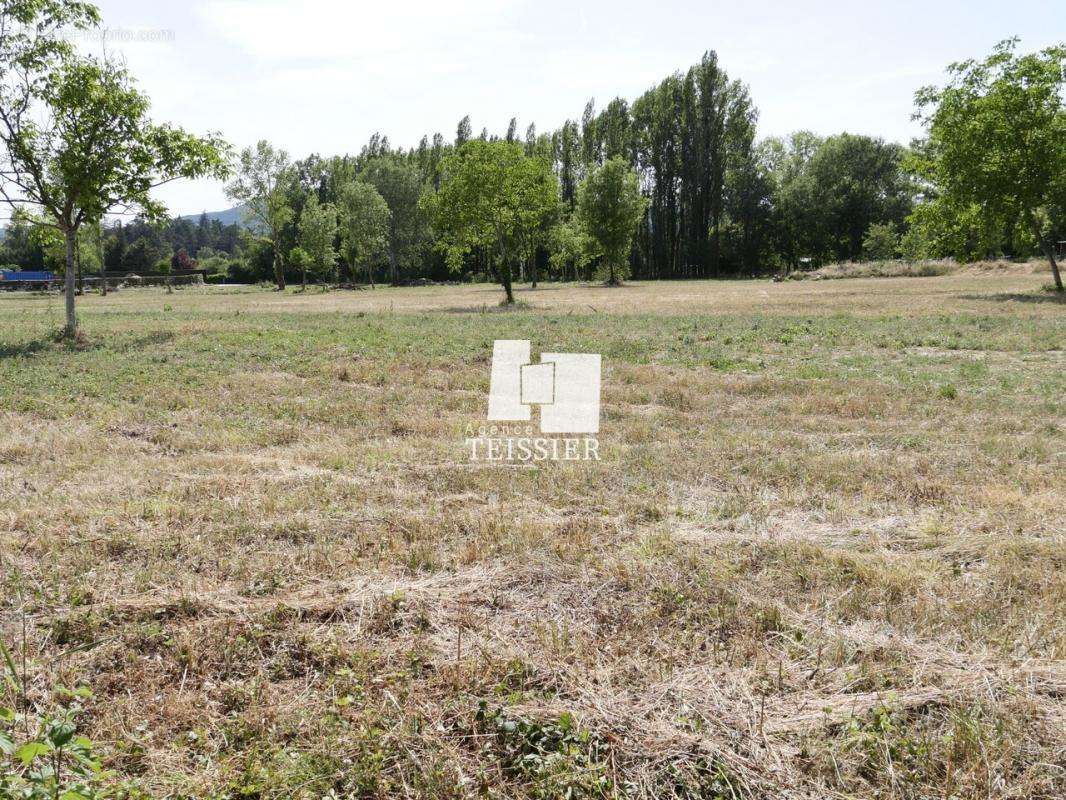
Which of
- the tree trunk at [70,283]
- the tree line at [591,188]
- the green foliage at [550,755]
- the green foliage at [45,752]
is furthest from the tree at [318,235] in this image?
the green foliage at [550,755]

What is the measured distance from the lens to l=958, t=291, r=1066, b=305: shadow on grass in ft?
88.0

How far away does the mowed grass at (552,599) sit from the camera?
118 inches

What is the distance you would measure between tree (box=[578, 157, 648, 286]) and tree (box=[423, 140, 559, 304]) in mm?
21636

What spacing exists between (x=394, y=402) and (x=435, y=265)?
74.9m

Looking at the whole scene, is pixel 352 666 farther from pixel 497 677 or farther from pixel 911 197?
pixel 911 197

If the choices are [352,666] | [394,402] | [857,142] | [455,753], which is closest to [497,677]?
[455,753]

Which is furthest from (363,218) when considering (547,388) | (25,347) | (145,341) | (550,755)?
(550,755)

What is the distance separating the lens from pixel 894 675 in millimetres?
3473

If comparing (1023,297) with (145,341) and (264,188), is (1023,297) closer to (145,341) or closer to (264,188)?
(145,341)

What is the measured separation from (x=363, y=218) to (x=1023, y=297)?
58.4 metres

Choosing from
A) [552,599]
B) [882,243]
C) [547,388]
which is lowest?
[552,599]

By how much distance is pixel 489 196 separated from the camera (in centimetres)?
3428

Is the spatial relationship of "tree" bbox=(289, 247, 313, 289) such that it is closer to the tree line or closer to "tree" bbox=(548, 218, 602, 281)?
the tree line

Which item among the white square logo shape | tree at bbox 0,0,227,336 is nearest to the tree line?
tree at bbox 0,0,227,336
